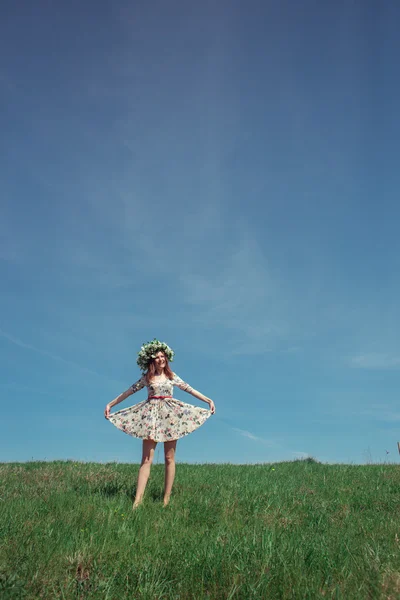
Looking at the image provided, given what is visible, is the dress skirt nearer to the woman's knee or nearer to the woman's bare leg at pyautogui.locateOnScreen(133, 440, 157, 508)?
the woman's bare leg at pyautogui.locateOnScreen(133, 440, 157, 508)

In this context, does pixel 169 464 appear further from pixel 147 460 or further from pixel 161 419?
pixel 161 419

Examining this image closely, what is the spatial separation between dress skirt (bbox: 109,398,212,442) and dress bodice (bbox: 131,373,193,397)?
147 mm

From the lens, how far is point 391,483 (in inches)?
499

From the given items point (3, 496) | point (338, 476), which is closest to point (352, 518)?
point (338, 476)

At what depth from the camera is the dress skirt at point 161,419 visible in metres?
10.0

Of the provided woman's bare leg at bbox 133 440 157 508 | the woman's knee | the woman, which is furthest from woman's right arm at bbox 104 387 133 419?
the woman's knee

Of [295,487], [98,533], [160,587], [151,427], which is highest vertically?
[151,427]

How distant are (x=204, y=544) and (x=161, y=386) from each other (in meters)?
4.41

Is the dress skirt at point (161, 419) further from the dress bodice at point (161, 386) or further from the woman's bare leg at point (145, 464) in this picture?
the woman's bare leg at point (145, 464)

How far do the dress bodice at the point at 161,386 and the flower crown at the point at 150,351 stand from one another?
12.0 inches

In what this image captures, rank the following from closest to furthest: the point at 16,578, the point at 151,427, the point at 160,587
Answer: the point at 16,578
the point at 160,587
the point at 151,427

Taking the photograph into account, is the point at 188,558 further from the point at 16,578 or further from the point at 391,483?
the point at 391,483

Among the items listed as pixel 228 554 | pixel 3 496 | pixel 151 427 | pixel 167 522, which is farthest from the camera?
pixel 3 496

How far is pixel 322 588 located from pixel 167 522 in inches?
137
